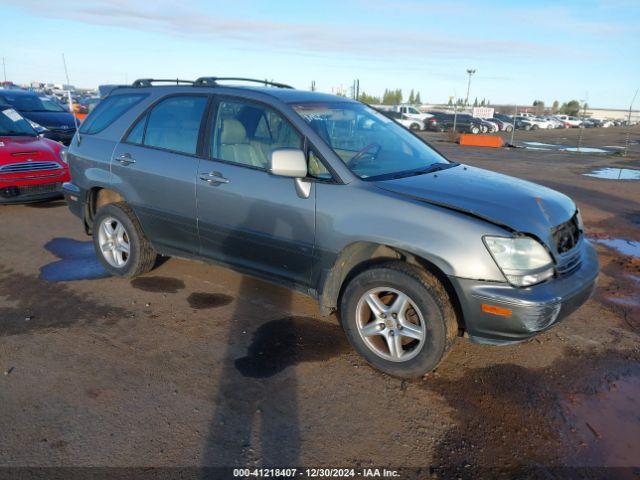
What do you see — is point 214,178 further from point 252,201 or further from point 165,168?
point 165,168

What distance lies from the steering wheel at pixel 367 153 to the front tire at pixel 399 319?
2.79ft

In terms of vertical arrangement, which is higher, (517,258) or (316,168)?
(316,168)

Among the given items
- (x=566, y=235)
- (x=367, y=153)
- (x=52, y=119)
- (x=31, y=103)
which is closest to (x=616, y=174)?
(x=566, y=235)

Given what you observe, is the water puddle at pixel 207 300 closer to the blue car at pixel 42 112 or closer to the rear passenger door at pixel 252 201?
the rear passenger door at pixel 252 201

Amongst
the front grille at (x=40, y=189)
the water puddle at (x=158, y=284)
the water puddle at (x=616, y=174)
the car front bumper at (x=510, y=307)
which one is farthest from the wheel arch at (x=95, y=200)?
the water puddle at (x=616, y=174)

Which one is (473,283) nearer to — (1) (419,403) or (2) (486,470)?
(1) (419,403)

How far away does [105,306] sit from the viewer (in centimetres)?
441

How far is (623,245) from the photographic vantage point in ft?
21.8

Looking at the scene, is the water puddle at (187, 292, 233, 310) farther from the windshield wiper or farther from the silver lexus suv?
the windshield wiper

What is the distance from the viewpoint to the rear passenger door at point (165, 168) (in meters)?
4.30

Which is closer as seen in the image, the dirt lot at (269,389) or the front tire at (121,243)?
the dirt lot at (269,389)

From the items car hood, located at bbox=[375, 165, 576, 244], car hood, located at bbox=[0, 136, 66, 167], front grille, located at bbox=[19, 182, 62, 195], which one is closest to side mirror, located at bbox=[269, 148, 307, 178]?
car hood, located at bbox=[375, 165, 576, 244]

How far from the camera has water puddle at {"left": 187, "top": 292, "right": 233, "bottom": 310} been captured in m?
4.50

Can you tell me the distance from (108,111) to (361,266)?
326 centimetres
